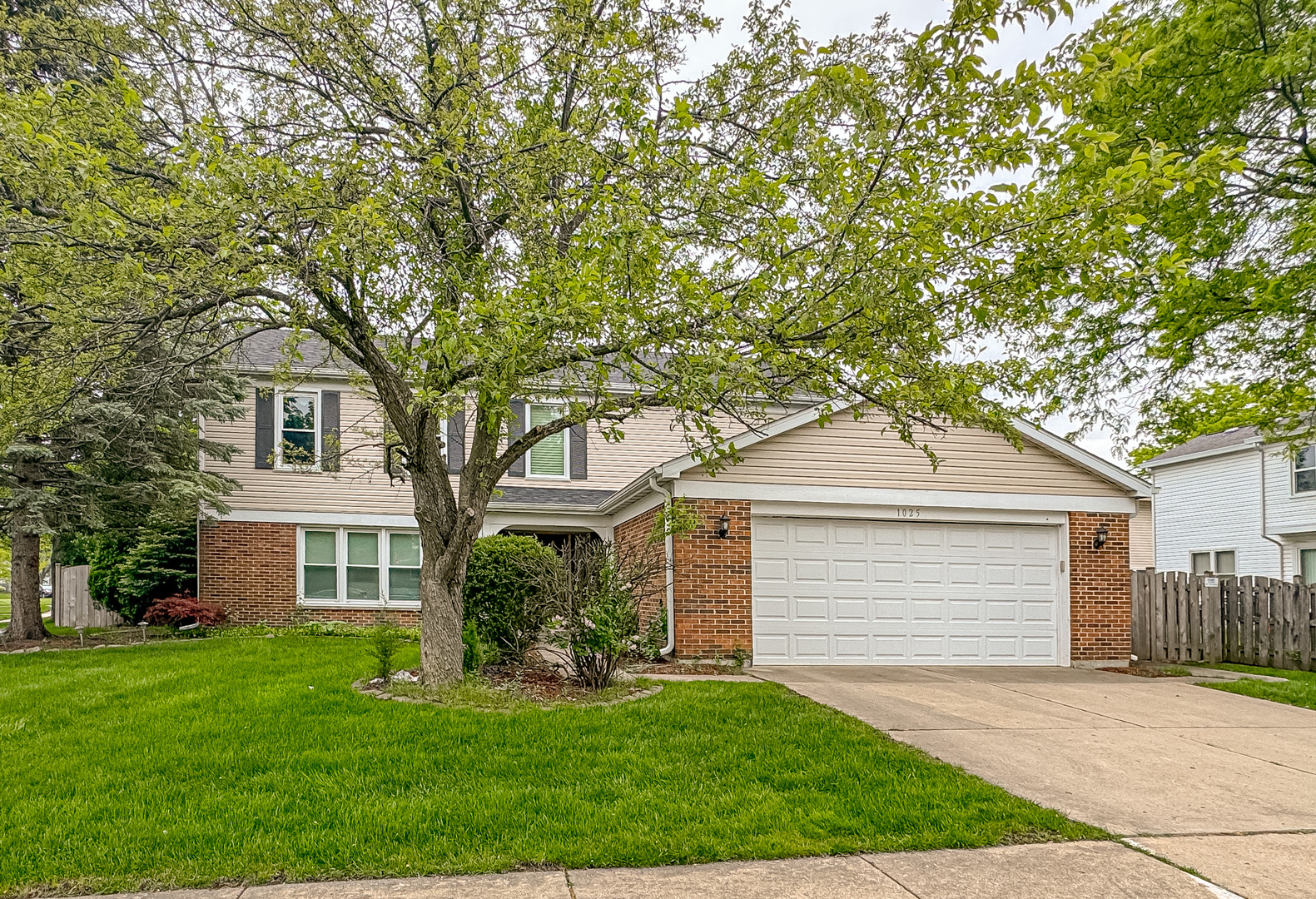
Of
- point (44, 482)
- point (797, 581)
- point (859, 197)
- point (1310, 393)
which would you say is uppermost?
point (859, 197)

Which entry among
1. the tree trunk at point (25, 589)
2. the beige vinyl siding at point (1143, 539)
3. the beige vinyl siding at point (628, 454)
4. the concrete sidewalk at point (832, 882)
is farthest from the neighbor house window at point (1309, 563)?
the tree trunk at point (25, 589)

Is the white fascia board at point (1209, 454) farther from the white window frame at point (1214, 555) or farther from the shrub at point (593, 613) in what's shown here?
the shrub at point (593, 613)

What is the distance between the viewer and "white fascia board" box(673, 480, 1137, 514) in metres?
11.2

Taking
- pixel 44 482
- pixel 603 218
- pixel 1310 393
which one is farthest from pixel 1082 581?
pixel 44 482

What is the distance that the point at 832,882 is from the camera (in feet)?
13.3

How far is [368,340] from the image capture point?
789 cm

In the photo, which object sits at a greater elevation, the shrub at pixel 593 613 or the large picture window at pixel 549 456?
the large picture window at pixel 549 456

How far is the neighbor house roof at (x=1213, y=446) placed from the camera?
835 inches

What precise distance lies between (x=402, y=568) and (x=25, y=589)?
6260 millimetres

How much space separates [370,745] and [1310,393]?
39.8 feet

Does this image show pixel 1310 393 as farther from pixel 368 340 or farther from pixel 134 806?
pixel 134 806

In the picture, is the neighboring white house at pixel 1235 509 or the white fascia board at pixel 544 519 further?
the neighboring white house at pixel 1235 509

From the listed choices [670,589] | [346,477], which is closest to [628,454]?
[346,477]

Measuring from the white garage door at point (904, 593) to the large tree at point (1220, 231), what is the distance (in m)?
2.88
